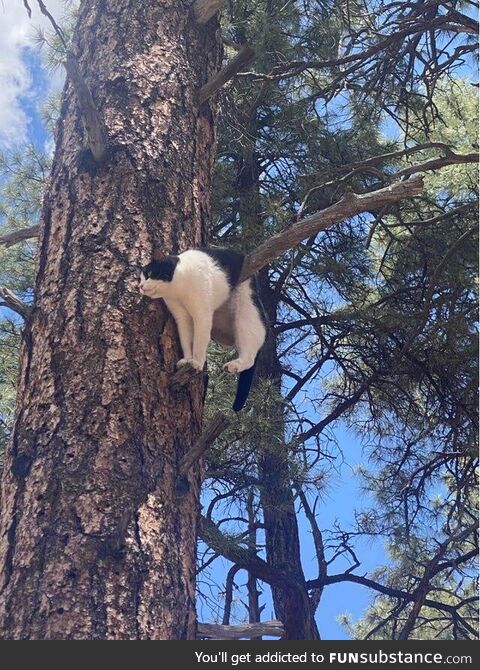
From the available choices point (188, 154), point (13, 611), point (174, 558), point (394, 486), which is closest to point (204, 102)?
point (188, 154)

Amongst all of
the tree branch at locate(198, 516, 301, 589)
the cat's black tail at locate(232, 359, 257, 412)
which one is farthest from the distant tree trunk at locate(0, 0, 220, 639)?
the tree branch at locate(198, 516, 301, 589)

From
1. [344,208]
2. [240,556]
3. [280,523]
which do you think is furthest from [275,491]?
[344,208]

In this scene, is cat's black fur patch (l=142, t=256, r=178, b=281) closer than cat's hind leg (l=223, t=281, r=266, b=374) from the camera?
Yes

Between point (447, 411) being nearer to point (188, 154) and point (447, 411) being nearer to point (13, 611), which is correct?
point (188, 154)

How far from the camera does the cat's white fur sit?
90.9 inches

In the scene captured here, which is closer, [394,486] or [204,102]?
[204,102]

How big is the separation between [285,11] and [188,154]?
1746 mm

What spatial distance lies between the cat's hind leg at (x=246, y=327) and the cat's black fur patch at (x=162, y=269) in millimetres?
668

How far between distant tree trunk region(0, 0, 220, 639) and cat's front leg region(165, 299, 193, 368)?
6 centimetres

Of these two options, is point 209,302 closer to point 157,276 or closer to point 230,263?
point 230,263

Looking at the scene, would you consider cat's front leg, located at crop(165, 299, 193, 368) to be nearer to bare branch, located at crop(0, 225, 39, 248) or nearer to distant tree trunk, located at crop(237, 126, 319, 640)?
bare branch, located at crop(0, 225, 39, 248)

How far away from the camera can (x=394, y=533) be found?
14.4 ft

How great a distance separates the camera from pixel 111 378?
199 centimetres

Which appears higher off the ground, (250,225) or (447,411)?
(250,225)
